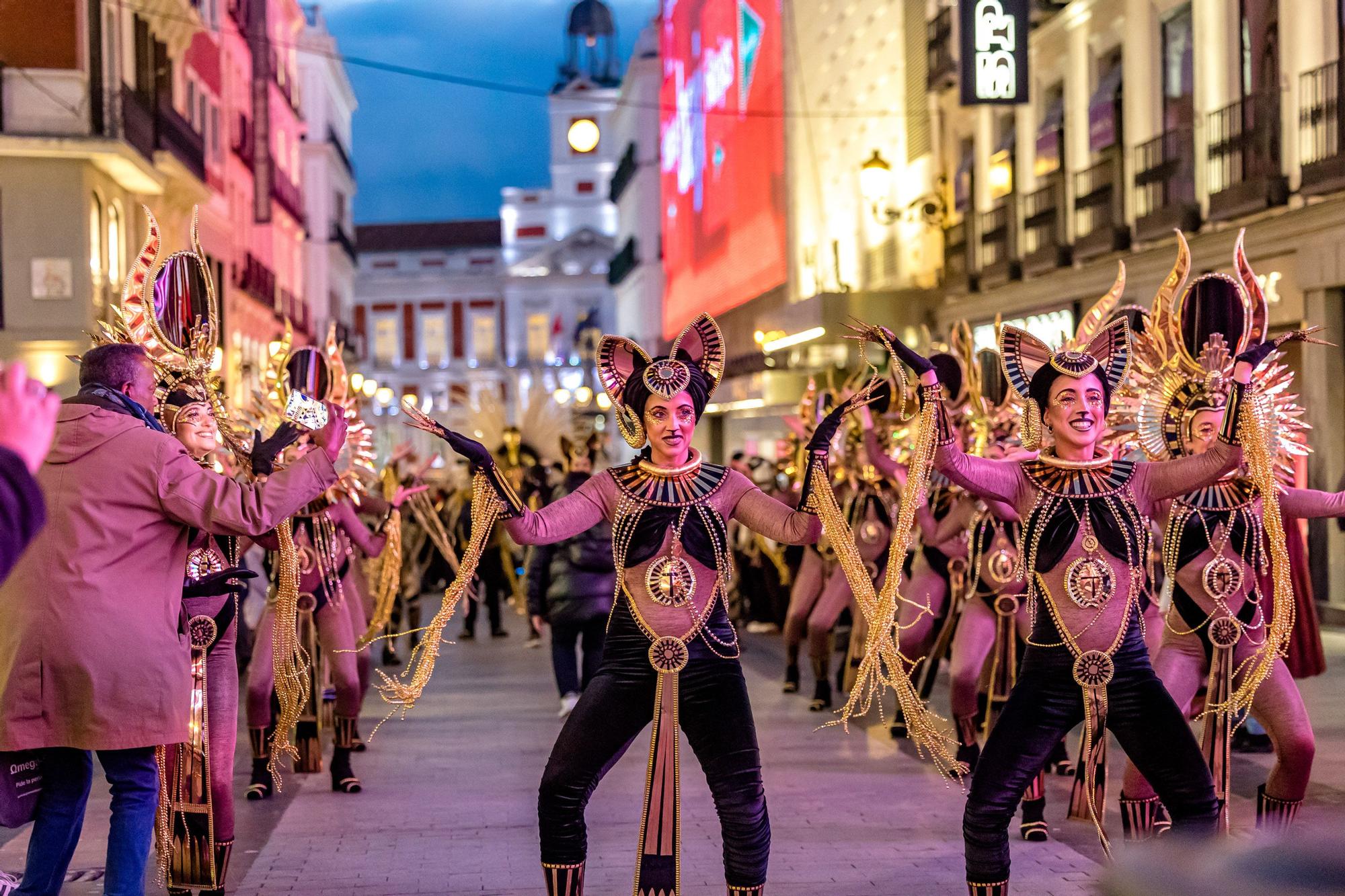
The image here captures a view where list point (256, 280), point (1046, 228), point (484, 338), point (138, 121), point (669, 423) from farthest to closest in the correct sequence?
point (484, 338) → point (256, 280) → point (138, 121) → point (1046, 228) → point (669, 423)

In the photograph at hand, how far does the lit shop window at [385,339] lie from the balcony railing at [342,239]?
28062 millimetres

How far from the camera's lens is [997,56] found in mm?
21859

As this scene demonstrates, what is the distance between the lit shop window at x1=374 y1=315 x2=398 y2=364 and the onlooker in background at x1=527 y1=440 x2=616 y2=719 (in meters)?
92.3

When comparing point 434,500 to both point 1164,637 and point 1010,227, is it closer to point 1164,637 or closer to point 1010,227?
point 1010,227

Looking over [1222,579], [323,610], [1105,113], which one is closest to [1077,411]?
[1222,579]

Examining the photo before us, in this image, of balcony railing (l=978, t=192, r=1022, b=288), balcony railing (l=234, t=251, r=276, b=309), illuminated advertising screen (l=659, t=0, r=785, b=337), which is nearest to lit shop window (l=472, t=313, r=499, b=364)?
illuminated advertising screen (l=659, t=0, r=785, b=337)

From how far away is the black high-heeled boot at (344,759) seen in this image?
9742 millimetres

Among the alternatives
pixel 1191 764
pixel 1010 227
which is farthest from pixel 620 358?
pixel 1010 227

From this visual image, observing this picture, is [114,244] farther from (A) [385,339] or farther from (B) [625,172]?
(A) [385,339]

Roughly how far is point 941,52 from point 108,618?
22469mm

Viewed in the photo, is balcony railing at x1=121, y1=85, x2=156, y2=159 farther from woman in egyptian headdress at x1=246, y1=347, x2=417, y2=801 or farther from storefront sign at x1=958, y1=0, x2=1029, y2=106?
woman in egyptian headdress at x1=246, y1=347, x2=417, y2=801

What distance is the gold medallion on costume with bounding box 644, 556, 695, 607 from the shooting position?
616cm

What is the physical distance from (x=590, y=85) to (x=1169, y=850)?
85193 mm

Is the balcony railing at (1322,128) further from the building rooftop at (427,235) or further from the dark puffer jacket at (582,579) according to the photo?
the building rooftop at (427,235)
